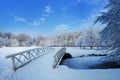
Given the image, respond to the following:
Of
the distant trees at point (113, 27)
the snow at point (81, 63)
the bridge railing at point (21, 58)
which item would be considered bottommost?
the snow at point (81, 63)

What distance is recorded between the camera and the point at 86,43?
188 ft

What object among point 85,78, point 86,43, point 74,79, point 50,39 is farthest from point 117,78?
point 50,39

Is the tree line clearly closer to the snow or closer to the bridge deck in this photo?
the snow

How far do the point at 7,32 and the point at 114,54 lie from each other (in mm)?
107513

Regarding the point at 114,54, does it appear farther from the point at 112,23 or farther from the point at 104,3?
the point at 104,3

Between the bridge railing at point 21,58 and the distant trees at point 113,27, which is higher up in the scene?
the distant trees at point 113,27

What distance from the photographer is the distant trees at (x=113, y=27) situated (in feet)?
23.8

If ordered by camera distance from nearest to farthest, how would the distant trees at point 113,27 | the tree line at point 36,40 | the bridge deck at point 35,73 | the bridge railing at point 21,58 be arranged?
the distant trees at point 113,27 → the bridge deck at point 35,73 → the bridge railing at point 21,58 → the tree line at point 36,40

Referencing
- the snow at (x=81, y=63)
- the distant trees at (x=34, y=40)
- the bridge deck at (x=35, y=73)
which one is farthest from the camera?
the distant trees at (x=34, y=40)

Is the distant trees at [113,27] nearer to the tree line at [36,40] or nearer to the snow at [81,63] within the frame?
the snow at [81,63]

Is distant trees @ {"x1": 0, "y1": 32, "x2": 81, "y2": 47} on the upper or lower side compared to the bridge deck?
upper

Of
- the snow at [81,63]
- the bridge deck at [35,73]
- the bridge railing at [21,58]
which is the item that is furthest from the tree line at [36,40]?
the bridge deck at [35,73]

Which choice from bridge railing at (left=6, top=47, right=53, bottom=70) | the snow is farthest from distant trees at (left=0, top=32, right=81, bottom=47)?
bridge railing at (left=6, top=47, right=53, bottom=70)

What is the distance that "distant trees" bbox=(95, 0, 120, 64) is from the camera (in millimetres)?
7254
